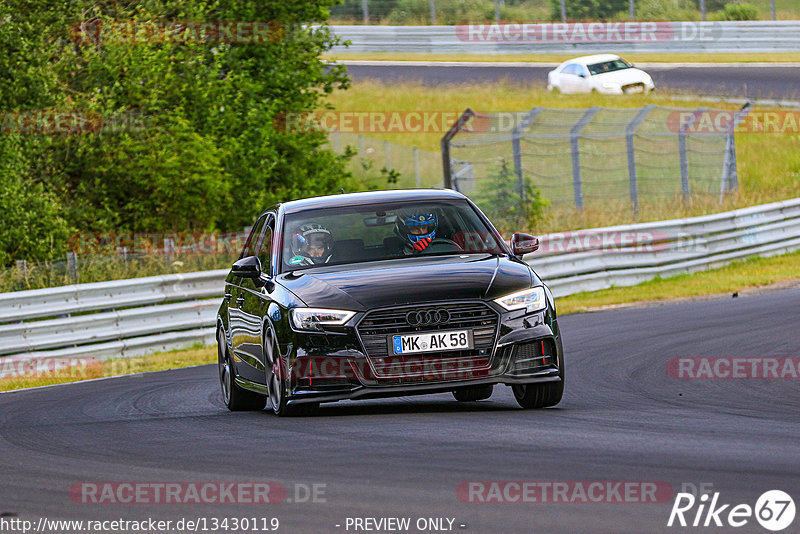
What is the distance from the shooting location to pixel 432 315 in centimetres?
881

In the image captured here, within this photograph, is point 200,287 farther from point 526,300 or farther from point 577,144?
point 526,300

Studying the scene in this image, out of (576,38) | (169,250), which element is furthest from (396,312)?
(576,38)

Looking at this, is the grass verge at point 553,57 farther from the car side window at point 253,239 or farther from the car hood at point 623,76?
the car side window at point 253,239

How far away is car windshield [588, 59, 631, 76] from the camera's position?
4131 cm

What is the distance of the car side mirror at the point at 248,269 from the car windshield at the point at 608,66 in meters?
32.3

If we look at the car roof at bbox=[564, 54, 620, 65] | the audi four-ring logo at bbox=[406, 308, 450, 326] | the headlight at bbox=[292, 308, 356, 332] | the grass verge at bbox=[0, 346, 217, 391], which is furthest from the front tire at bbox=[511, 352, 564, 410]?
the car roof at bbox=[564, 54, 620, 65]

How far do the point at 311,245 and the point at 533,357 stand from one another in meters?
1.94

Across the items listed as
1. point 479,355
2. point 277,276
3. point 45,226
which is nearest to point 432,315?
point 479,355

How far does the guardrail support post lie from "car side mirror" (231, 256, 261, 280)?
13.2 m

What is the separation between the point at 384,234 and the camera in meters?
10.1

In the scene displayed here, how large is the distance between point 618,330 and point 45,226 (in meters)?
10.9

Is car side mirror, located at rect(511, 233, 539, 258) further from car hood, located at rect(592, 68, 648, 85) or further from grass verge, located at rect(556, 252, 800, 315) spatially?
car hood, located at rect(592, 68, 648, 85)

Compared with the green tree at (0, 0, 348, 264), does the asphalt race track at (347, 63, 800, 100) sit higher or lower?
lower

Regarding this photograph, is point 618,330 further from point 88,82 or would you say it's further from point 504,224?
point 88,82
